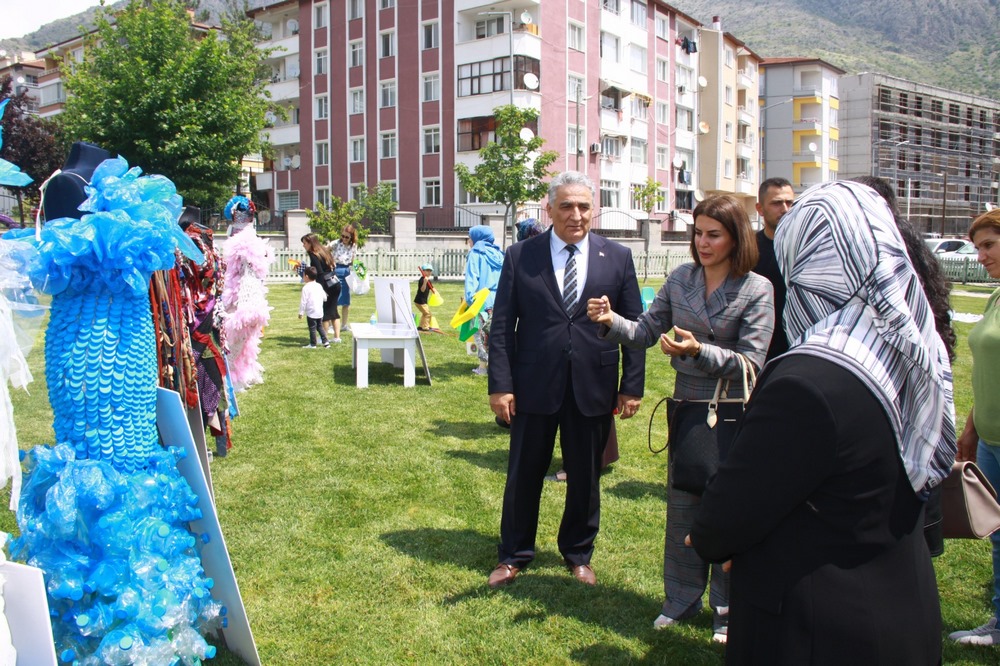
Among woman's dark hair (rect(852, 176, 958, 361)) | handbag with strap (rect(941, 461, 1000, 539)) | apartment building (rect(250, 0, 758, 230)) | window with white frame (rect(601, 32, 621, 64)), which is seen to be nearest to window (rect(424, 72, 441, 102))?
apartment building (rect(250, 0, 758, 230))

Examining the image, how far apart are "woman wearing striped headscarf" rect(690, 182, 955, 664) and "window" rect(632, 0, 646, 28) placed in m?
47.0

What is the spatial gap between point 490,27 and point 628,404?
38.3m

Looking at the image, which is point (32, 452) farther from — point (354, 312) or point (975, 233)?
point (354, 312)

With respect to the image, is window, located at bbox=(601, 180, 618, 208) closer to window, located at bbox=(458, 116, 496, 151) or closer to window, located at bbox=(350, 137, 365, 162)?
window, located at bbox=(458, 116, 496, 151)

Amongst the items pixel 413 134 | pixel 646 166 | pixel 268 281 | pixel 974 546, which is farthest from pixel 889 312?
pixel 646 166

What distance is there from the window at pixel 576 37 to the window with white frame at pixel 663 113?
8712 millimetres

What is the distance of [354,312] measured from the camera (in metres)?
17.3

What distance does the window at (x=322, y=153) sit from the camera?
44719 millimetres

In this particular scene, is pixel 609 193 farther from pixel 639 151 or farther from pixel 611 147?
pixel 639 151

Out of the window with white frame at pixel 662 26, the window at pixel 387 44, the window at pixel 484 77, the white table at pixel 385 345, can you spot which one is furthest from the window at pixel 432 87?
the white table at pixel 385 345

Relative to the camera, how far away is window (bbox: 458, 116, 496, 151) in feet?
129

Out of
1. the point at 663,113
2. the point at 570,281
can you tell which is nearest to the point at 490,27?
the point at 663,113

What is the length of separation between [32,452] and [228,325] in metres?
6.02

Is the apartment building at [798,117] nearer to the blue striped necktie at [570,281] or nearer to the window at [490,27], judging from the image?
the window at [490,27]
